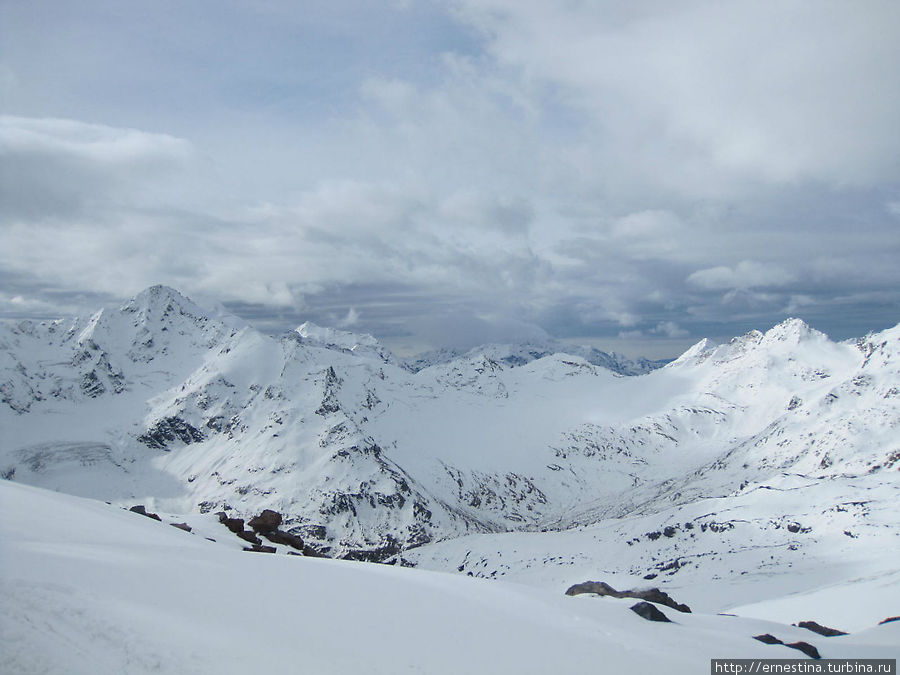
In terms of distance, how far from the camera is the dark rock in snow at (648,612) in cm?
2352

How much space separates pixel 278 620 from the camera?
15328 mm

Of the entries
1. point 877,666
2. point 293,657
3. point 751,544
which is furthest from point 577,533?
point 293,657

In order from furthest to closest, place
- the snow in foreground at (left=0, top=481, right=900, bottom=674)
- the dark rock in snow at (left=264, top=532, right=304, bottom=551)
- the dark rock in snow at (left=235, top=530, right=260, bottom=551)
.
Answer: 1. the dark rock in snow at (left=264, top=532, right=304, bottom=551)
2. the dark rock in snow at (left=235, top=530, right=260, bottom=551)
3. the snow in foreground at (left=0, top=481, right=900, bottom=674)

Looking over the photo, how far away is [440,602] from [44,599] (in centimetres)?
1162

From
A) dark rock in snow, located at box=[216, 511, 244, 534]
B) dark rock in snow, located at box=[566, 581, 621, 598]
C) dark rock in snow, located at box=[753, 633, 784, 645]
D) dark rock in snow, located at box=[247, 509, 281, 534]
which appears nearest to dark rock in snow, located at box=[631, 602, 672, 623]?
dark rock in snow, located at box=[753, 633, 784, 645]

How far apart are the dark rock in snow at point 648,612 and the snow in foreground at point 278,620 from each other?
74 centimetres

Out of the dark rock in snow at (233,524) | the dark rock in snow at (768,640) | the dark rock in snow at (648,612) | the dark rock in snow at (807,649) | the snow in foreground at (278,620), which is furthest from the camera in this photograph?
the dark rock in snow at (233,524)

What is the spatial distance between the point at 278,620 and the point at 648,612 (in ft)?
52.5

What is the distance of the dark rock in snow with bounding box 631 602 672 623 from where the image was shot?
2352 centimetres

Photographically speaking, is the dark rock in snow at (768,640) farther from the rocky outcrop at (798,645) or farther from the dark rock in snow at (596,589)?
the dark rock in snow at (596,589)

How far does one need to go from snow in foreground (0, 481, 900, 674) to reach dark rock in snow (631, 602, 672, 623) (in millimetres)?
737

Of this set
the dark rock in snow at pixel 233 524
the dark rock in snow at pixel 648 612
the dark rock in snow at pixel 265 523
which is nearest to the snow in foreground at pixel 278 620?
the dark rock in snow at pixel 648 612

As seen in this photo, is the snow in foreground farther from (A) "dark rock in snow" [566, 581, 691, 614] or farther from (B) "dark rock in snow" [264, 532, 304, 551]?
(B) "dark rock in snow" [264, 532, 304, 551]

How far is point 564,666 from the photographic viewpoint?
15.4 m
